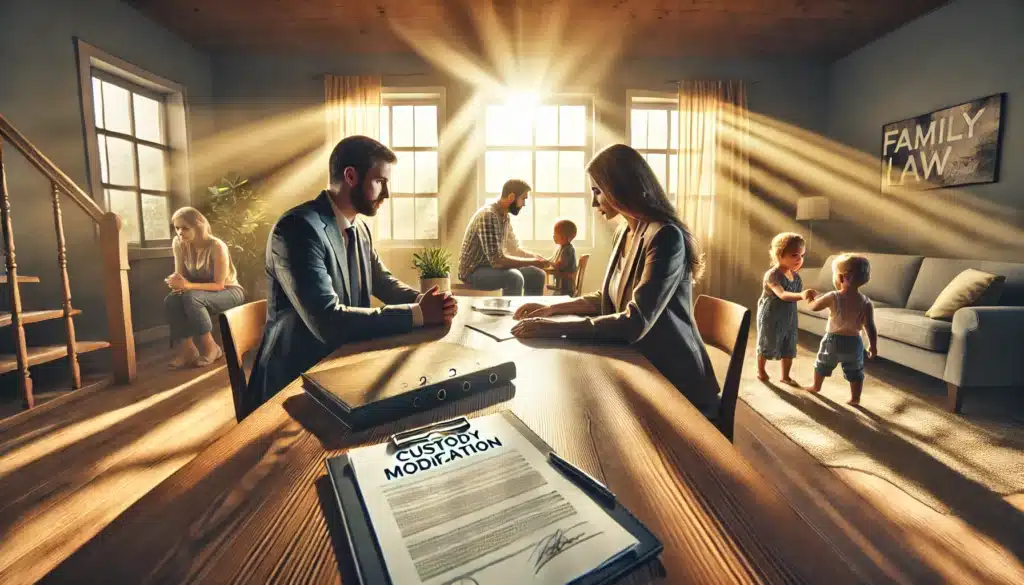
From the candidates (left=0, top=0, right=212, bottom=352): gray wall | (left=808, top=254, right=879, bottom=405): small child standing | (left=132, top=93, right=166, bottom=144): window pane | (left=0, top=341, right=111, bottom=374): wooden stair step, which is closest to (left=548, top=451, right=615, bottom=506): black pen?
(left=808, top=254, right=879, bottom=405): small child standing

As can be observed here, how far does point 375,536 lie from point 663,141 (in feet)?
20.3

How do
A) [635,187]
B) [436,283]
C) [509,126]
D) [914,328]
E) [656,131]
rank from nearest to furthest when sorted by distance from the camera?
[635,187] < [436,283] < [914,328] < [509,126] < [656,131]

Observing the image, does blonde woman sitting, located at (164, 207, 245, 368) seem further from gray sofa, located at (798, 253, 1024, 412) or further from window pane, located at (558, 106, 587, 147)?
gray sofa, located at (798, 253, 1024, 412)

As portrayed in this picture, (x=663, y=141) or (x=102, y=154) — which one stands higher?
(x=663, y=141)

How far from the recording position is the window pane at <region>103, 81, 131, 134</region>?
4340mm

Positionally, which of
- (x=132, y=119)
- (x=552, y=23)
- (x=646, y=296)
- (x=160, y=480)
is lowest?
(x=160, y=480)

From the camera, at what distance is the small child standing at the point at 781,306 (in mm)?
3055

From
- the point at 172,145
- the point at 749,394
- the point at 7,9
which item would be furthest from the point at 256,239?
the point at 749,394

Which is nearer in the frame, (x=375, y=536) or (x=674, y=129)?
(x=375, y=536)

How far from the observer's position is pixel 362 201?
1.71 m

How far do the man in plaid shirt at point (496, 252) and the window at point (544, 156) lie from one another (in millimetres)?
1907

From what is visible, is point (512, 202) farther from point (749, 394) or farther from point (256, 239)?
point (256, 239)
